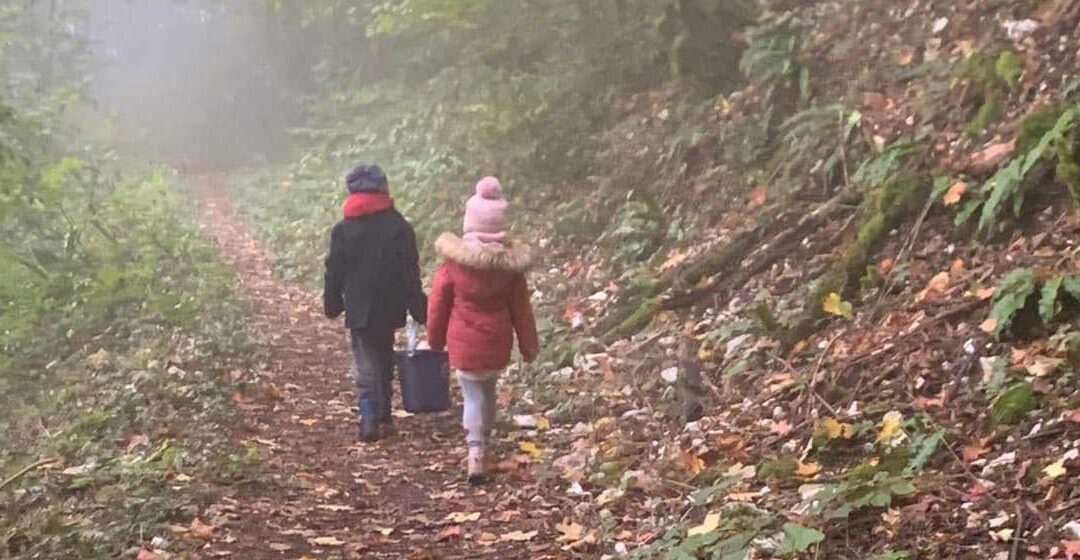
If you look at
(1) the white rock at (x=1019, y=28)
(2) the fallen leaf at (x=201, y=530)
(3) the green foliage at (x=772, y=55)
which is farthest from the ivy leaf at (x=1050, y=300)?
(3) the green foliage at (x=772, y=55)

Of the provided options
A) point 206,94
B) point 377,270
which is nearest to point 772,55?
point 377,270

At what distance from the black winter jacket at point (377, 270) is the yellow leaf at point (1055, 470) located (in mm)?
4985

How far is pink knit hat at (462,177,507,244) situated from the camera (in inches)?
289

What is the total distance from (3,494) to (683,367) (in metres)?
4.52

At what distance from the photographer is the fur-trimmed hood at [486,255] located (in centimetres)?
726

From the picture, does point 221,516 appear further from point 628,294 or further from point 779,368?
point 628,294

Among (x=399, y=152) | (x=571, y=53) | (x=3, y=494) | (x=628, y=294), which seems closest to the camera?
(x=3, y=494)

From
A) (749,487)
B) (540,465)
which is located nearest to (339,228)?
(540,465)

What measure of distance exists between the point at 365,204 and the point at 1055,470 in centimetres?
543

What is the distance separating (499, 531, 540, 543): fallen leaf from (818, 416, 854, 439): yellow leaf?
69.2 inches

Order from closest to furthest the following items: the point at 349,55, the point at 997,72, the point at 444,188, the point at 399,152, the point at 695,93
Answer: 1. the point at 997,72
2. the point at 695,93
3. the point at 444,188
4. the point at 399,152
5. the point at 349,55

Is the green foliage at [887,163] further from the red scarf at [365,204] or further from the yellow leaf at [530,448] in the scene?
the red scarf at [365,204]

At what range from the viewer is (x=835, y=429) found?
5.82 m

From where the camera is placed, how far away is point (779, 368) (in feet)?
23.5
